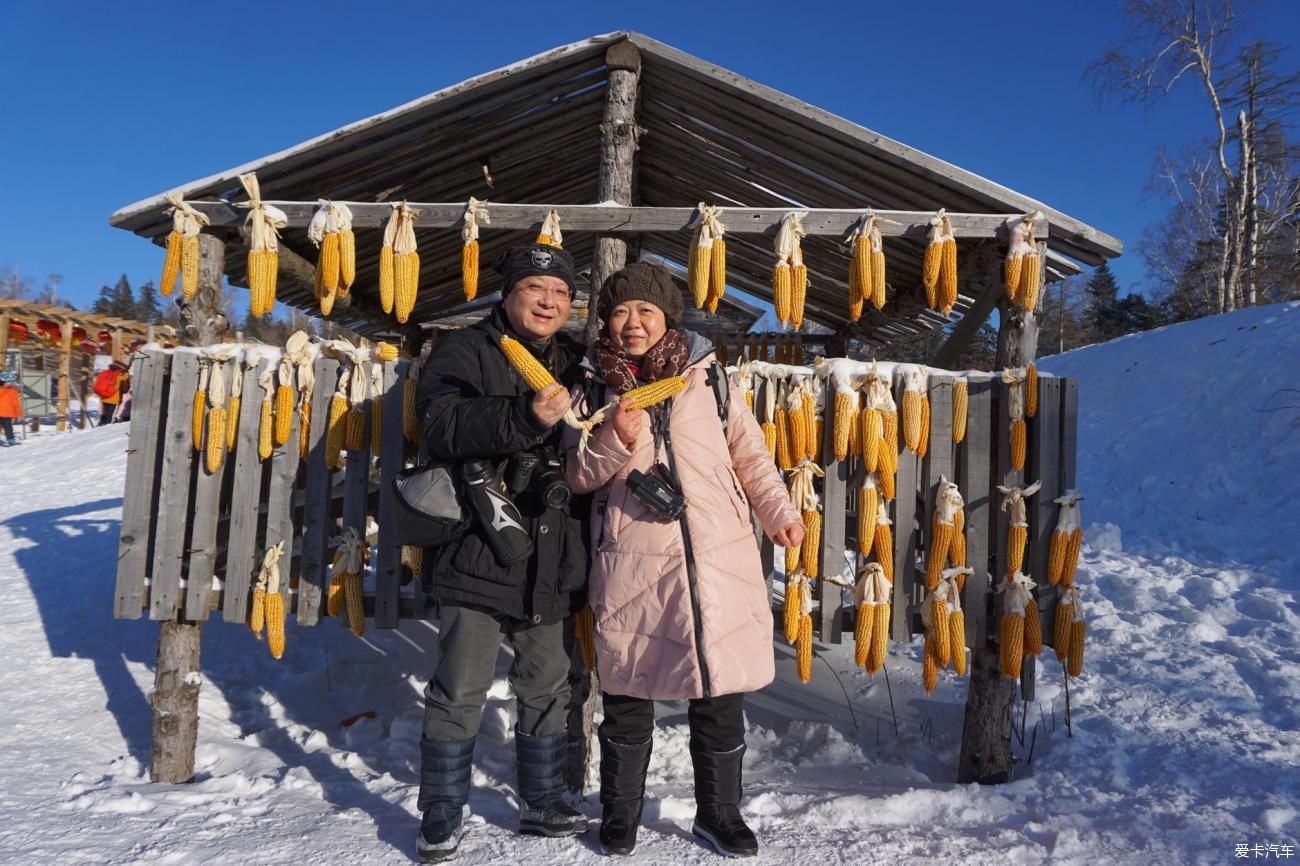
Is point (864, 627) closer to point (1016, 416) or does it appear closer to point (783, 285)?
point (1016, 416)

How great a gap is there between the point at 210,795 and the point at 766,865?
2796 millimetres

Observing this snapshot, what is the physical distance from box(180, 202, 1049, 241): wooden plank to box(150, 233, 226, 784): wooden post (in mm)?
380

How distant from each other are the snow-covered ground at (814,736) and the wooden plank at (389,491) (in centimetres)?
96

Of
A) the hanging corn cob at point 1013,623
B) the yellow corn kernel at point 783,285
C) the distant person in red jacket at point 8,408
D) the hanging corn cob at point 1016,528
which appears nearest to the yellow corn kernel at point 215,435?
the yellow corn kernel at point 783,285

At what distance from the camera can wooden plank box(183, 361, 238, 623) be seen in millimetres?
4223

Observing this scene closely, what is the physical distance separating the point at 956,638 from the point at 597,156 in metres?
4.67

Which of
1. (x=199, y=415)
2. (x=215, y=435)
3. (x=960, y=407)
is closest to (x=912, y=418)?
(x=960, y=407)

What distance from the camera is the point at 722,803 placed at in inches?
119

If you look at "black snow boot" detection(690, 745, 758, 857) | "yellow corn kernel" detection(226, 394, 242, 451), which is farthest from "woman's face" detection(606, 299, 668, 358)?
"yellow corn kernel" detection(226, 394, 242, 451)

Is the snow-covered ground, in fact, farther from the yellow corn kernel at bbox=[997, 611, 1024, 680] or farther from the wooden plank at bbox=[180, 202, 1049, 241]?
→ the wooden plank at bbox=[180, 202, 1049, 241]

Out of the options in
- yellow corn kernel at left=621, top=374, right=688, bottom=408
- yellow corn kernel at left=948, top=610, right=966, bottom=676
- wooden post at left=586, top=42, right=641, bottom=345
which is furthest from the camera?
wooden post at left=586, top=42, right=641, bottom=345

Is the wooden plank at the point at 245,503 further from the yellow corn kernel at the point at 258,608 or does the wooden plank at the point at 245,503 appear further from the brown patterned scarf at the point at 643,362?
the brown patterned scarf at the point at 643,362

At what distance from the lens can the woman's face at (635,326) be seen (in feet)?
10.0

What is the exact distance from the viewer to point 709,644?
282 centimetres
